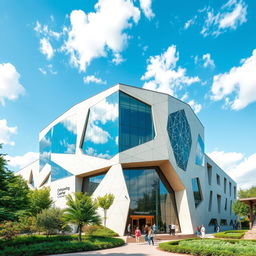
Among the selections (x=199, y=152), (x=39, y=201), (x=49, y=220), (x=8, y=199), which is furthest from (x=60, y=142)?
(x=8, y=199)

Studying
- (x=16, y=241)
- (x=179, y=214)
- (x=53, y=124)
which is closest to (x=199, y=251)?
(x=16, y=241)

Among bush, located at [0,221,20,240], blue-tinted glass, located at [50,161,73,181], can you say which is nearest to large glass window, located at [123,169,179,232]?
blue-tinted glass, located at [50,161,73,181]

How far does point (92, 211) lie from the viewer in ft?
70.6

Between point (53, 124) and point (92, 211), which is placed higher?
point (53, 124)

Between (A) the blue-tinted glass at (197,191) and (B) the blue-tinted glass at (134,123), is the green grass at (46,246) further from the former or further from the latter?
(A) the blue-tinted glass at (197,191)

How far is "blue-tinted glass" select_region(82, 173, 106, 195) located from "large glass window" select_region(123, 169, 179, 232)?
14.8 ft

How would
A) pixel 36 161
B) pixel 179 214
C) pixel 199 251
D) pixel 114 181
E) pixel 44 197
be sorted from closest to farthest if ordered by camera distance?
pixel 199 251, pixel 114 181, pixel 44 197, pixel 179 214, pixel 36 161

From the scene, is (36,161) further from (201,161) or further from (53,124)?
(201,161)

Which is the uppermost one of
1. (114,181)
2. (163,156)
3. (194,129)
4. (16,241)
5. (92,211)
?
(194,129)

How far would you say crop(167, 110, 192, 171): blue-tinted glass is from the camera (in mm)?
34656

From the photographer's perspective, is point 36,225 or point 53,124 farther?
point 53,124

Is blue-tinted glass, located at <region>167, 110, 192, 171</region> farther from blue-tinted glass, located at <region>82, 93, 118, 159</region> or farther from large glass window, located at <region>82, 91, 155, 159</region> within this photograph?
blue-tinted glass, located at <region>82, 93, 118, 159</region>

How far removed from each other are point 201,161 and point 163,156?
14357mm

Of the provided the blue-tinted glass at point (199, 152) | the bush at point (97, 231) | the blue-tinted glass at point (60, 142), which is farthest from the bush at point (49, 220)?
the blue-tinted glass at point (199, 152)
